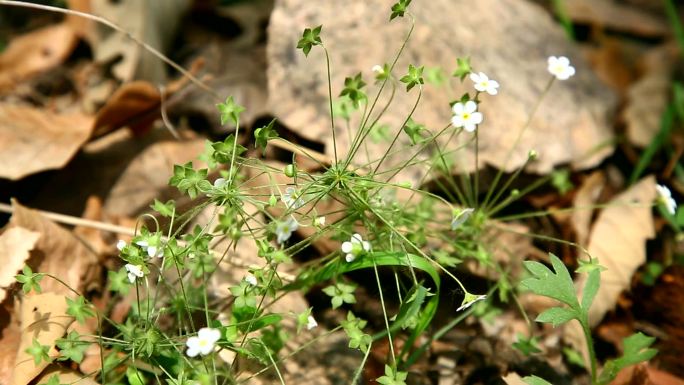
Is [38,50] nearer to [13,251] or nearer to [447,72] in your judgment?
[13,251]

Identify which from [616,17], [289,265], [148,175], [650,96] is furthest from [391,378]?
[616,17]

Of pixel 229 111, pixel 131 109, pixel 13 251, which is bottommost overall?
pixel 13 251

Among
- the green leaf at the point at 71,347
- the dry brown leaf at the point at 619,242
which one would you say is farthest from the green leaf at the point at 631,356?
the green leaf at the point at 71,347

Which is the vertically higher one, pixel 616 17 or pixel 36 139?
pixel 616 17

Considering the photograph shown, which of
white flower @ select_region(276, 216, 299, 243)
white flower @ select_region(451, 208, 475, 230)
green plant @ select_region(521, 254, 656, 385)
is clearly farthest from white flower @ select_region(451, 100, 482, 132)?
white flower @ select_region(276, 216, 299, 243)

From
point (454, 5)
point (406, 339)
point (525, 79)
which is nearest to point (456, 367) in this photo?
point (406, 339)

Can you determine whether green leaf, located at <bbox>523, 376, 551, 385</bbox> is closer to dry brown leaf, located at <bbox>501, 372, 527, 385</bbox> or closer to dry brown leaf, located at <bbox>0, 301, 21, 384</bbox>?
dry brown leaf, located at <bbox>501, 372, 527, 385</bbox>

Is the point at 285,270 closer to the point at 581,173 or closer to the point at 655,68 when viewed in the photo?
the point at 581,173
